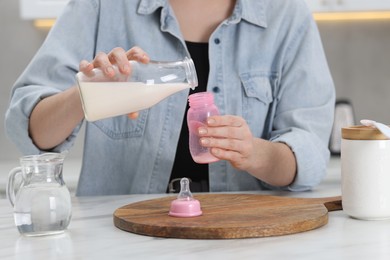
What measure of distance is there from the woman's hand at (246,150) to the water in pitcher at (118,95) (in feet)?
0.34

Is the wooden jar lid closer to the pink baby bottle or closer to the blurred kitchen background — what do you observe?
the pink baby bottle

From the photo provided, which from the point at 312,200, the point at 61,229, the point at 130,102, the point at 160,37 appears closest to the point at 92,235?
the point at 61,229

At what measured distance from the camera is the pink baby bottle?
4.31ft

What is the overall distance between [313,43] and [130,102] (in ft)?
2.34

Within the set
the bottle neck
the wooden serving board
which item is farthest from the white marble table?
the bottle neck

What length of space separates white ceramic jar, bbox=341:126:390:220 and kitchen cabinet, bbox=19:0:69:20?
6.07 feet

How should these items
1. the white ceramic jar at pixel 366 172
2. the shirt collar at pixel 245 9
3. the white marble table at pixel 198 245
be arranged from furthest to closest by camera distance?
the shirt collar at pixel 245 9 < the white ceramic jar at pixel 366 172 < the white marble table at pixel 198 245

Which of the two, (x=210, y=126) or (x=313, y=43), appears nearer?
(x=210, y=126)

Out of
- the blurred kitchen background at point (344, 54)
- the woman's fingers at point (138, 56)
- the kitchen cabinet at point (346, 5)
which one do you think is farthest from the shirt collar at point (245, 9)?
the blurred kitchen background at point (344, 54)

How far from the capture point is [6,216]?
145cm

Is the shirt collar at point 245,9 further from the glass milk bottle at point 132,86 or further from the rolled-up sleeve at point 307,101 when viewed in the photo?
the glass milk bottle at point 132,86

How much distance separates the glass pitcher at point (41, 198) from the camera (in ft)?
3.83

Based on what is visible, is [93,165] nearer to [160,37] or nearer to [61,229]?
[160,37]

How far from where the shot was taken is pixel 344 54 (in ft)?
10.8
